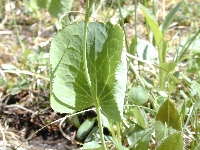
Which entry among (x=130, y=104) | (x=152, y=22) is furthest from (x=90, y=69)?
(x=152, y=22)

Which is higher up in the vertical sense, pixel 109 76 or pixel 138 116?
pixel 109 76

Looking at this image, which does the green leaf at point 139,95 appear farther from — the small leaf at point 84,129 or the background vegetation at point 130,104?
the small leaf at point 84,129

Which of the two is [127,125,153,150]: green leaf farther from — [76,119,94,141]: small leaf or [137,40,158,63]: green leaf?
[137,40,158,63]: green leaf

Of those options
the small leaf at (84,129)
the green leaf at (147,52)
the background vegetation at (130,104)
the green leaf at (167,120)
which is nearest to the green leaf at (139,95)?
the background vegetation at (130,104)

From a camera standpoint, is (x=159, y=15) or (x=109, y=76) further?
(x=159, y=15)

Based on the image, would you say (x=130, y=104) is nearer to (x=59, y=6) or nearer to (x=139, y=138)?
(x=139, y=138)

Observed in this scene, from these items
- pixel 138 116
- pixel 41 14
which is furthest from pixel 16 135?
pixel 41 14

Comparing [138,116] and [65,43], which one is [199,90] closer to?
[138,116]
